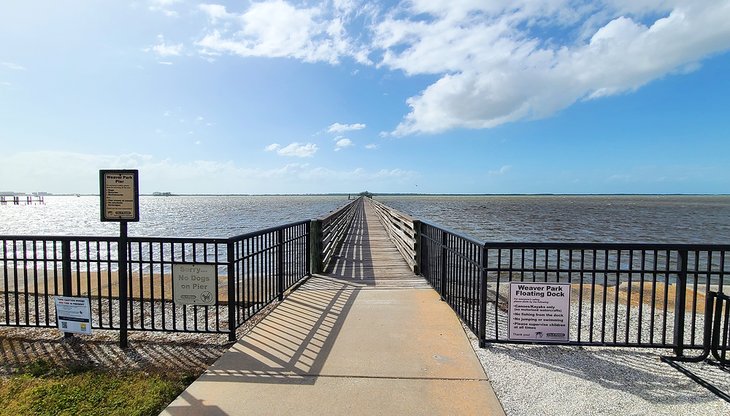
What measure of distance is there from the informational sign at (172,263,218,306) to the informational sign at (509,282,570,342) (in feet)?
11.3

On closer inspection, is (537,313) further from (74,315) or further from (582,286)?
(74,315)

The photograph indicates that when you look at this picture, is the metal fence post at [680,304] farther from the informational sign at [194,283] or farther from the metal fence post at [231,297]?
the informational sign at [194,283]

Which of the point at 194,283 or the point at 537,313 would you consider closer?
the point at 537,313

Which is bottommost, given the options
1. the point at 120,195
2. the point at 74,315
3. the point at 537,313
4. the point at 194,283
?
the point at 74,315

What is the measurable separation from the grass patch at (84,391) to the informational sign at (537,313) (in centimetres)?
347

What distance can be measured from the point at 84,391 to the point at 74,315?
1552mm

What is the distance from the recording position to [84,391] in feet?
12.1

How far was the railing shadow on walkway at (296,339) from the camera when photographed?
4.01 meters

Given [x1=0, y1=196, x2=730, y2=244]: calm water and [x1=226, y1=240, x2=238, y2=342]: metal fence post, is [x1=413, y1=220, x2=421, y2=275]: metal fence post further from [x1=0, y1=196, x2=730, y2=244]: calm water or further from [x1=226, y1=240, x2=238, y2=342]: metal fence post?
[x1=0, y1=196, x2=730, y2=244]: calm water

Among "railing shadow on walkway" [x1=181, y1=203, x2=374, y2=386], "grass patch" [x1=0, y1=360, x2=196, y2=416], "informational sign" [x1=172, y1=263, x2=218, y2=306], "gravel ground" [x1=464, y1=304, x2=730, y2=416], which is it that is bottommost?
"grass patch" [x1=0, y1=360, x2=196, y2=416]

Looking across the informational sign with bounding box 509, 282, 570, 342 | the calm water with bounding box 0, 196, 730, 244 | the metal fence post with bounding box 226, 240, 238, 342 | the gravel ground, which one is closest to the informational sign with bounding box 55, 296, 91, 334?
the metal fence post with bounding box 226, 240, 238, 342

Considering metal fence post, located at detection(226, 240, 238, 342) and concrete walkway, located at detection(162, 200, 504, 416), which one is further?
metal fence post, located at detection(226, 240, 238, 342)

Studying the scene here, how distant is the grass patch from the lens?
3402 mm

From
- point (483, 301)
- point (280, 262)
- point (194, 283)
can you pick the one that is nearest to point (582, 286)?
point (483, 301)
